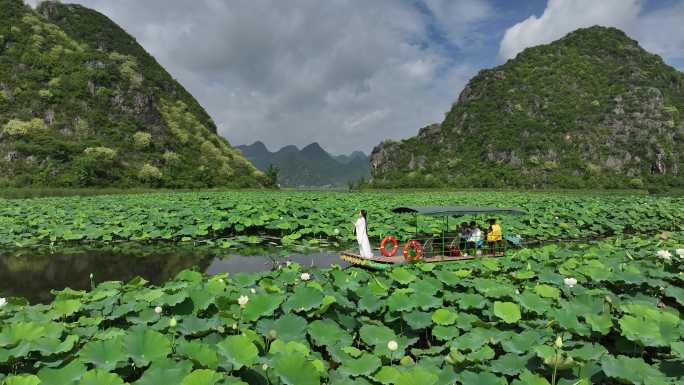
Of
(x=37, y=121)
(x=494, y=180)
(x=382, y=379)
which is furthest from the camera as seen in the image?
(x=494, y=180)

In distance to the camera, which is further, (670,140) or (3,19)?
(670,140)

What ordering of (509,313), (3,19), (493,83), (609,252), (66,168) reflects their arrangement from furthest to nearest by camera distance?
(493,83) < (3,19) < (66,168) < (609,252) < (509,313)

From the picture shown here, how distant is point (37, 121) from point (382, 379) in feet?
219

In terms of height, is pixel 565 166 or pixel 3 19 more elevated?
pixel 3 19

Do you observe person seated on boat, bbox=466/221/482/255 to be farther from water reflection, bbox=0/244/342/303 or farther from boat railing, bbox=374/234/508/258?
water reflection, bbox=0/244/342/303

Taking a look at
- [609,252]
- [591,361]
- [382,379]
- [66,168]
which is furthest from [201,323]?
[66,168]

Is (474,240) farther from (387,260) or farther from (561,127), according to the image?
(561,127)

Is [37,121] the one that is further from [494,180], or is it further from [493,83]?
[493,83]

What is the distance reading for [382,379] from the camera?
2.61 meters

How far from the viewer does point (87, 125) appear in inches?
2360

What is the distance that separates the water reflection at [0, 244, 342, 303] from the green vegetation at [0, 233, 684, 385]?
16.4 feet

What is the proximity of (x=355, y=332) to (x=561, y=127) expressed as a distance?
97.2 m

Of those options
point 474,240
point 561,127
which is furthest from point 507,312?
point 561,127

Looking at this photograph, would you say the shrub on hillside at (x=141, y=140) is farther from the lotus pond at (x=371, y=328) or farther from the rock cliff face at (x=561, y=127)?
the lotus pond at (x=371, y=328)
